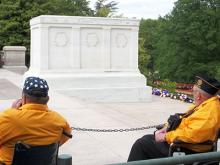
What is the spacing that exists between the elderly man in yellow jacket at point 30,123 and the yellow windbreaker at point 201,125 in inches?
50.3

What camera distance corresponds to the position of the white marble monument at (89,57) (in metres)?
15.1

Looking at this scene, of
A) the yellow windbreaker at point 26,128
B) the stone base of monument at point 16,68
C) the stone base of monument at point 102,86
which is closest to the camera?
the yellow windbreaker at point 26,128

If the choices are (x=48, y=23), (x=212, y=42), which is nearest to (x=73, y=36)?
(x=48, y=23)

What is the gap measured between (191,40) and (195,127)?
1683 inches

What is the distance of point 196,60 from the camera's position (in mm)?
48062

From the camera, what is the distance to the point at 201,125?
4633mm

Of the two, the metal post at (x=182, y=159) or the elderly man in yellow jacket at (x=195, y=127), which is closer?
the metal post at (x=182, y=159)

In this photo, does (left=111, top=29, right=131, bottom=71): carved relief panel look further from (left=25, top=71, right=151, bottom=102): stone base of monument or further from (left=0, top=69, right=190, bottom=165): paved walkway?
(left=0, top=69, right=190, bottom=165): paved walkway

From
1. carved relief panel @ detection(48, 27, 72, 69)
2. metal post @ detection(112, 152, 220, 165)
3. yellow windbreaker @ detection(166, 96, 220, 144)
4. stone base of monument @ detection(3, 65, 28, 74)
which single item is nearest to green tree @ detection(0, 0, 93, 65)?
stone base of monument @ detection(3, 65, 28, 74)

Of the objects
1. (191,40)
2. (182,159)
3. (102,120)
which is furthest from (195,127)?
(191,40)

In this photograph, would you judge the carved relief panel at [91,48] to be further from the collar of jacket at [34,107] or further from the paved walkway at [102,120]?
the collar of jacket at [34,107]

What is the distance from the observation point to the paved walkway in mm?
6939

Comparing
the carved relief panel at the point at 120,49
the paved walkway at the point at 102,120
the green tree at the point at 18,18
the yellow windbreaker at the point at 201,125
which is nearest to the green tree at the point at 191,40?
the green tree at the point at 18,18

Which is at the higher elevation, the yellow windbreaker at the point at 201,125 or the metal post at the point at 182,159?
the metal post at the point at 182,159
